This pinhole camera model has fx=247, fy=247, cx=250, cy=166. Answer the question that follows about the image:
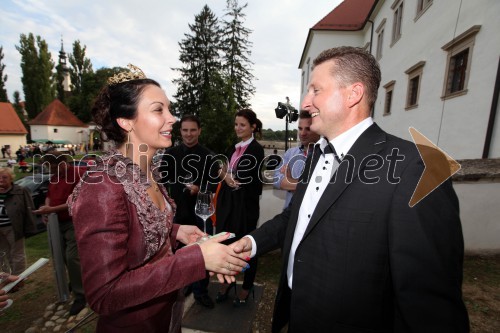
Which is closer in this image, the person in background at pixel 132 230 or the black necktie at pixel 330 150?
the person in background at pixel 132 230

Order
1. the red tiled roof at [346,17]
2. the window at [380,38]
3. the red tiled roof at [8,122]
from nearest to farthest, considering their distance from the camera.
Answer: the window at [380,38]
the red tiled roof at [346,17]
the red tiled roof at [8,122]

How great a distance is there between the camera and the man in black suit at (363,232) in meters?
1.27

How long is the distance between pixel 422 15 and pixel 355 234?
1470 centimetres

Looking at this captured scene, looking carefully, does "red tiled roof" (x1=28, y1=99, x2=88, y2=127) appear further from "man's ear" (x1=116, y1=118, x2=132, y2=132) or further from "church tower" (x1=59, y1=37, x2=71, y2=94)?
"man's ear" (x1=116, y1=118, x2=132, y2=132)

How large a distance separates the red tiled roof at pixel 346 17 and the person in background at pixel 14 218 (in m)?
26.7

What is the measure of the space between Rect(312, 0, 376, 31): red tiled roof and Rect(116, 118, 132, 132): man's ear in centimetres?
2683

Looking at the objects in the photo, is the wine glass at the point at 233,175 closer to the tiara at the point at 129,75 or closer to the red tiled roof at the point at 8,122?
the tiara at the point at 129,75

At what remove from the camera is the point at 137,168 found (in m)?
1.71

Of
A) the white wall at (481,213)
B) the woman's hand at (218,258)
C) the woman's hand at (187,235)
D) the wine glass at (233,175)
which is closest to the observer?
the woman's hand at (218,258)

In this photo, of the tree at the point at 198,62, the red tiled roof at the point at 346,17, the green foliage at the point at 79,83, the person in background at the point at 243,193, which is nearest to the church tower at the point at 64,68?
the green foliage at the point at 79,83

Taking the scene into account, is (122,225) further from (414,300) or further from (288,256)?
(414,300)

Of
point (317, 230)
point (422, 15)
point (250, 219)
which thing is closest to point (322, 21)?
point (422, 15)

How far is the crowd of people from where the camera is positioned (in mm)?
1275

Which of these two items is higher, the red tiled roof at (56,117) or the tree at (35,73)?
the tree at (35,73)
